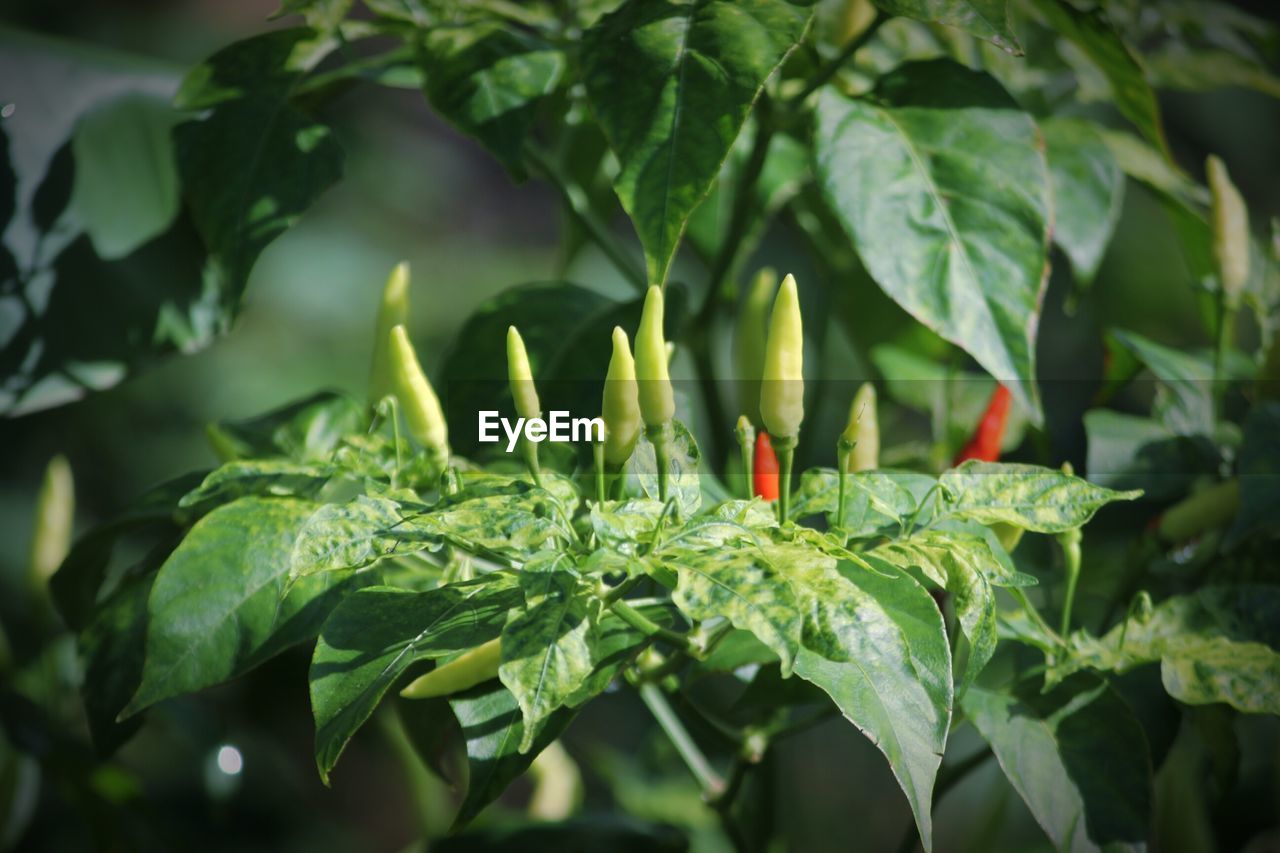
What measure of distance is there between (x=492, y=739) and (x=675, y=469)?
0.12 meters

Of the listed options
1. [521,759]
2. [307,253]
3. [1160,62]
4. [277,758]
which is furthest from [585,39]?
[307,253]

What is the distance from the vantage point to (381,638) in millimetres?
372

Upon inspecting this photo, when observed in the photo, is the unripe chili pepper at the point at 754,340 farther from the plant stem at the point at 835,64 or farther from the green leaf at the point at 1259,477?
the green leaf at the point at 1259,477

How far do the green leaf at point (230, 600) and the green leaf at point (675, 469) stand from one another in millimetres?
127

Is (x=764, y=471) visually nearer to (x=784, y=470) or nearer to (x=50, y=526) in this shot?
(x=784, y=470)

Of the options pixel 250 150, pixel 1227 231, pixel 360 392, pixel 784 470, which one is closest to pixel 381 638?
pixel 784 470

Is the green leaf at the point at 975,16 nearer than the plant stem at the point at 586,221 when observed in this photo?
Yes

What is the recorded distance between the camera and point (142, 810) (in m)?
0.72

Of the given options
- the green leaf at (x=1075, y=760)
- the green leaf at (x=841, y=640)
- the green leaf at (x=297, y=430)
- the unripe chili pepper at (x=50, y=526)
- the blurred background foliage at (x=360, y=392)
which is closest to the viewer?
the green leaf at (x=841, y=640)

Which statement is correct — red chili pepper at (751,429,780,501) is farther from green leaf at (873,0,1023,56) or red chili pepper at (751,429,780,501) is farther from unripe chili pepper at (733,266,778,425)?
green leaf at (873,0,1023,56)

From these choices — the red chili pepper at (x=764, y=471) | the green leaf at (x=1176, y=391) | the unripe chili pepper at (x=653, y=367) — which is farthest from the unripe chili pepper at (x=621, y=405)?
the green leaf at (x=1176, y=391)

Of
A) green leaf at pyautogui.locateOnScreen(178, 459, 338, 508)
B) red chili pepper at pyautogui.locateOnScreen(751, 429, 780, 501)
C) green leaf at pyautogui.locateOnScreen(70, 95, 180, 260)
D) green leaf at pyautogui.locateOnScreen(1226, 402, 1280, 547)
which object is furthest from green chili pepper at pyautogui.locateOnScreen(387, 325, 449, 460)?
green leaf at pyautogui.locateOnScreen(1226, 402, 1280, 547)

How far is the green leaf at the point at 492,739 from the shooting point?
0.37 metres

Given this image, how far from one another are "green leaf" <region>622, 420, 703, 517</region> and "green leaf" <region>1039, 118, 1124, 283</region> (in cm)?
29
